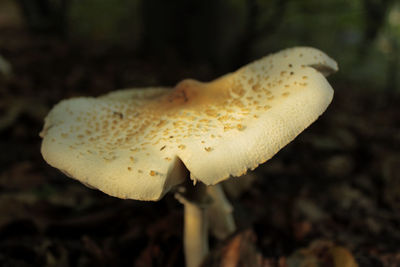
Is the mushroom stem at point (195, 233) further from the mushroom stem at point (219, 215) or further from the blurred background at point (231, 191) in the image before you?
the mushroom stem at point (219, 215)

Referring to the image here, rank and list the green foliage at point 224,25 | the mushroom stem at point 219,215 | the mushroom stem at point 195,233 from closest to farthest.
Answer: the mushroom stem at point 195,233, the mushroom stem at point 219,215, the green foliage at point 224,25

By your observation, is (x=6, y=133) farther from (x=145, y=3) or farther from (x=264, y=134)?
(x=145, y=3)

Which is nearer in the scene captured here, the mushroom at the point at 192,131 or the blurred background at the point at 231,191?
the mushroom at the point at 192,131

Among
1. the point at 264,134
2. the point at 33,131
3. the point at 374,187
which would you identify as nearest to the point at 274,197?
the point at 374,187

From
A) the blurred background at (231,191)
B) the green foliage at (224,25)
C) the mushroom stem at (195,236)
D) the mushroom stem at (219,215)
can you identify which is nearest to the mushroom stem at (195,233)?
the mushroom stem at (195,236)

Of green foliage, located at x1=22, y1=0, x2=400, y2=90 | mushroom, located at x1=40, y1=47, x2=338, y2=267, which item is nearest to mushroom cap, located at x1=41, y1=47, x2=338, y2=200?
mushroom, located at x1=40, y1=47, x2=338, y2=267

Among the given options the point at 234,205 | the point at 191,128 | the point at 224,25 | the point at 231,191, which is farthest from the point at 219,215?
the point at 224,25
